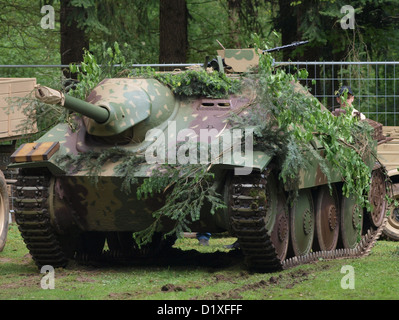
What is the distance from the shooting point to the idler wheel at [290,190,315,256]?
1191 centimetres

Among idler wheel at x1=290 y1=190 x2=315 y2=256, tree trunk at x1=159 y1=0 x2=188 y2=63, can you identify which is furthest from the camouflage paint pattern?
tree trunk at x1=159 y1=0 x2=188 y2=63

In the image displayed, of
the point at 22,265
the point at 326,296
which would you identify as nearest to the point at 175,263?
the point at 22,265

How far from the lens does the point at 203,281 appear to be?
1045 centimetres

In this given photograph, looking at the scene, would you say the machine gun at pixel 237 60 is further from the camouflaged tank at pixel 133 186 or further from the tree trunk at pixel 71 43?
the tree trunk at pixel 71 43

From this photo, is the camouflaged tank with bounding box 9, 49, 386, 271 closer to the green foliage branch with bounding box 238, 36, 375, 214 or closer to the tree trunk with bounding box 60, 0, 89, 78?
the green foliage branch with bounding box 238, 36, 375, 214

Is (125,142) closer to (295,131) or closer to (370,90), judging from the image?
(295,131)

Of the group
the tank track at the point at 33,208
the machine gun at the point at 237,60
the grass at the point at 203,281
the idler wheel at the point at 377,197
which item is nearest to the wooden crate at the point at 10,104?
the grass at the point at 203,281

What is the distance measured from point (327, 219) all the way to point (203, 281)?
10.3 feet

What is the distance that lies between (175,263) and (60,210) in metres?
1.88

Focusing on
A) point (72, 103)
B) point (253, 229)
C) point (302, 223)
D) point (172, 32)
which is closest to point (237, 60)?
point (302, 223)

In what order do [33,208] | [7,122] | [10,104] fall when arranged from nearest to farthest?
[33,208] < [10,104] < [7,122]

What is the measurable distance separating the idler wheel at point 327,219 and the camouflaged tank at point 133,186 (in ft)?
2.11

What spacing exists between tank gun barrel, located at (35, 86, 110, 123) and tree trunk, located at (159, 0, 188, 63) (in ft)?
27.0

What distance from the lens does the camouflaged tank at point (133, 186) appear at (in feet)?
34.3
